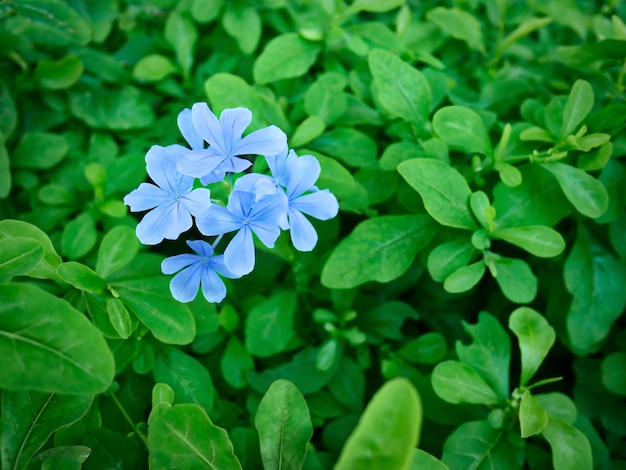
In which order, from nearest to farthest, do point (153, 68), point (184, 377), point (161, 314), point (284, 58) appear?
1. point (161, 314)
2. point (184, 377)
3. point (284, 58)
4. point (153, 68)

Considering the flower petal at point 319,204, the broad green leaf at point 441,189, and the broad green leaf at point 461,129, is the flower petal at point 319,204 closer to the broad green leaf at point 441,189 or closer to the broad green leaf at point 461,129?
the broad green leaf at point 441,189

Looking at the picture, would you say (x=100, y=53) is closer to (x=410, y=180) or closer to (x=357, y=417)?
(x=410, y=180)

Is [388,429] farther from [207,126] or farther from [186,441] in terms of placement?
[207,126]

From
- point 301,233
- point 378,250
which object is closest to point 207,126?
point 301,233

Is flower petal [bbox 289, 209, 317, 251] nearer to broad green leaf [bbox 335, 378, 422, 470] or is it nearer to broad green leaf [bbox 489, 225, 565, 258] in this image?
broad green leaf [bbox 335, 378, 422, 470]

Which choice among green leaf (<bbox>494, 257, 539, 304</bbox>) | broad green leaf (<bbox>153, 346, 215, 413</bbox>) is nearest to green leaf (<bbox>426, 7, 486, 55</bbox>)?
green leaf (<bbox>494, 257, 539, 304</bbox>)

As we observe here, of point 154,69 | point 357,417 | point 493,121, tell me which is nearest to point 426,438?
point 357,417

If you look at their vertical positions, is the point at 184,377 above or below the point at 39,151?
below
